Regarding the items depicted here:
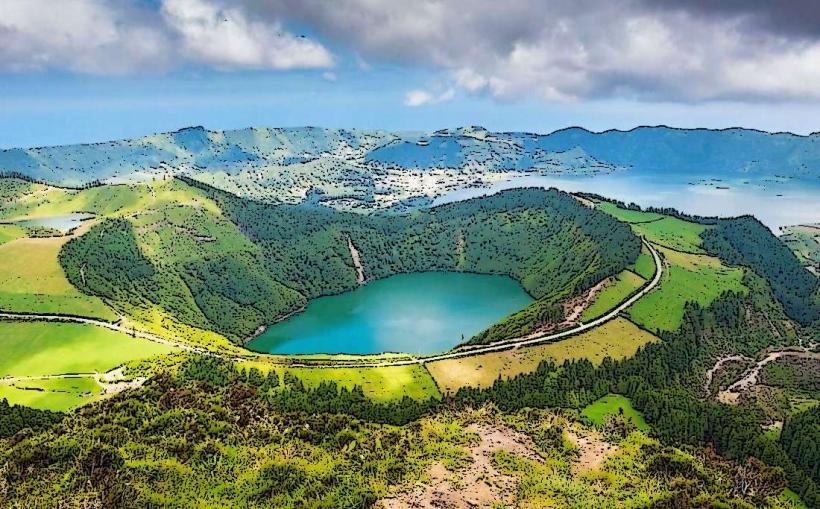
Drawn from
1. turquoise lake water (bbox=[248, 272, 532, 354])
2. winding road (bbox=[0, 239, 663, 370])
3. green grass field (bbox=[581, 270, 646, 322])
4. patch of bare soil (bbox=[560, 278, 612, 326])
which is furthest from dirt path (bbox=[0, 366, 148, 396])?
green grass field (bbox=[581, 270, 646, 322])

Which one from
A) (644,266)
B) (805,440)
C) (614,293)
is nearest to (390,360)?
(614,293)

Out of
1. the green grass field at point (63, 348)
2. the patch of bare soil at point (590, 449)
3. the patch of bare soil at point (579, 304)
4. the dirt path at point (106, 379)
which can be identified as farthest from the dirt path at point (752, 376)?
the green grass field at point (63, 348)

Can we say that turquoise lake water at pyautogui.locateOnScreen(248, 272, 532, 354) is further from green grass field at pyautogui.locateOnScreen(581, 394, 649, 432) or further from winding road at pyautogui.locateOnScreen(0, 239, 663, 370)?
green grass field at pyautogui.locateOnScreen(581, 394, 649, 432)

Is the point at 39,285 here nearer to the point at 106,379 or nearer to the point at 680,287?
the point at 106,379

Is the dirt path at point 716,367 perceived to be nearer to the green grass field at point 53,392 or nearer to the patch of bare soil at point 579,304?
the patch of bare soil at point 579,304

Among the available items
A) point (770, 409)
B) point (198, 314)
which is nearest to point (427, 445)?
point (770, 409)

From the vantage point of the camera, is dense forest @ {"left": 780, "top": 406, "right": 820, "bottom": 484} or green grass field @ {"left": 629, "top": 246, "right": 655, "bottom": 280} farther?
green grass field @ {"left": 629, "top": 246, "right": 655, "bottom": 280}

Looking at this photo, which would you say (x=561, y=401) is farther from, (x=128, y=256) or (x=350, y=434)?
(x=128, y=256)
